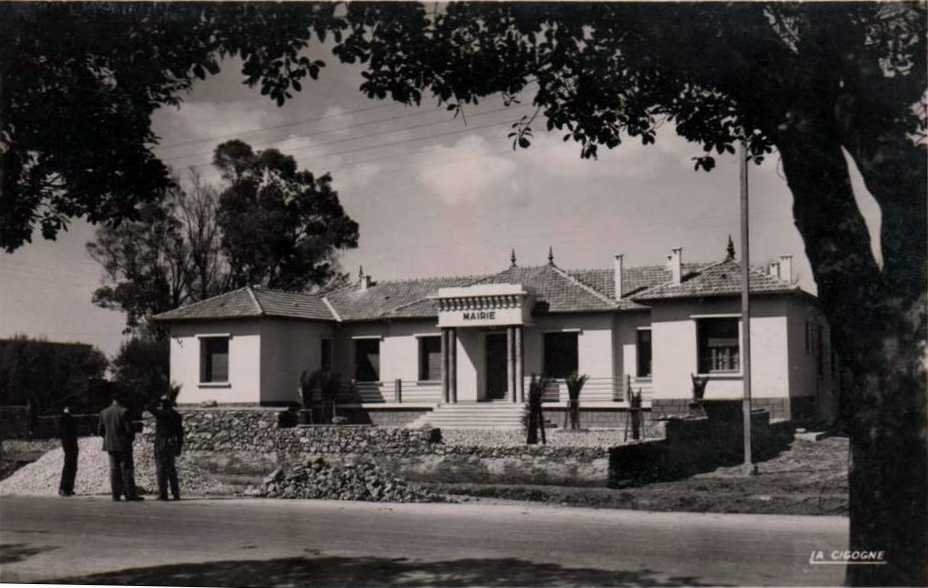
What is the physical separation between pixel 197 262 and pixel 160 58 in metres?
23.2

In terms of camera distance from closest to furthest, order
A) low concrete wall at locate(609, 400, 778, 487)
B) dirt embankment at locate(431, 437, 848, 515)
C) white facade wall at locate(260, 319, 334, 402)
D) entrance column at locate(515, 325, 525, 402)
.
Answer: dirt embankment at locate(431, 437, 848, 515)
low concrete wall at locate(609, 400, 778, 487)
entrance column at locate(515, 325, 525, 402)
white facade wall at locate(260, 319, 334, 402)

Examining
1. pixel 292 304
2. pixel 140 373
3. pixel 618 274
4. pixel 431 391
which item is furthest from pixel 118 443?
pixel 618 274


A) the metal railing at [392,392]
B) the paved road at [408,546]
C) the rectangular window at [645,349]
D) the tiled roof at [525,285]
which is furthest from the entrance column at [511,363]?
the paved road at [408,546]

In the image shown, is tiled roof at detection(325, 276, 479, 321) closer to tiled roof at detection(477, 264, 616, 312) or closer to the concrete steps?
tiled roof at detection(477, 264, 616, 312)

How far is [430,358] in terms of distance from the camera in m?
31.7

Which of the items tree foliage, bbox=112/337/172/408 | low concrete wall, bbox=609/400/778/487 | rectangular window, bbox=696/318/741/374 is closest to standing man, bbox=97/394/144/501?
low concrete wall, bbox=609/400/778/487

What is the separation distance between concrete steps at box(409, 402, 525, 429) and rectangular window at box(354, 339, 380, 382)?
3796mm

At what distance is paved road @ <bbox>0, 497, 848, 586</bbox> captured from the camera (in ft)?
29.9

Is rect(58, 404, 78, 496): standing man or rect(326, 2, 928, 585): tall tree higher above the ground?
rect(326, 2, 928, 585): tall tree

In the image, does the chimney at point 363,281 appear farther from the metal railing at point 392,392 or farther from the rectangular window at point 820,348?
the rectangular window at point 820,348

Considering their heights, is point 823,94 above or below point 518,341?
above

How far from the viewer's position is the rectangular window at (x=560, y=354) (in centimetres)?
2942

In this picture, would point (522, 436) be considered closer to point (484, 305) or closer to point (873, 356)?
point (484, 305)

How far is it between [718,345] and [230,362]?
15.4 metres
